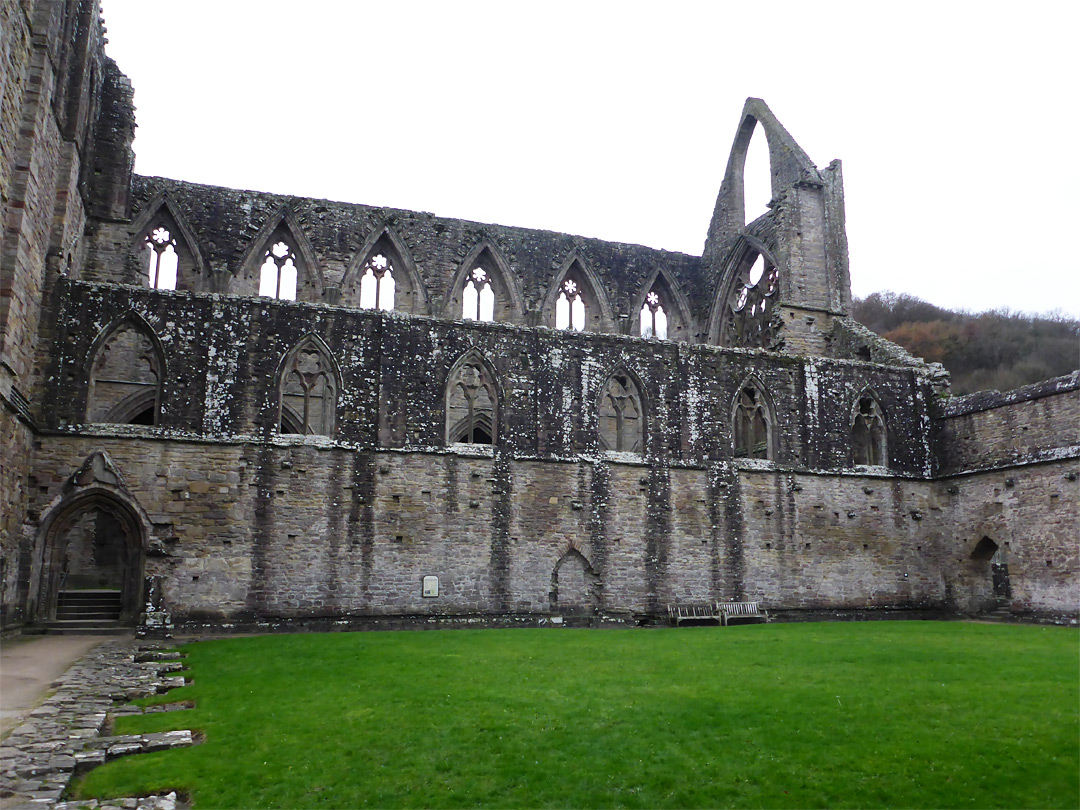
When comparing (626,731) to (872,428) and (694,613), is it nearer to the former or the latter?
(694,613)

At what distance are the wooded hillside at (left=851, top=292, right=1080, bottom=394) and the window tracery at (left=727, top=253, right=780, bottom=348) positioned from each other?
1182 inches

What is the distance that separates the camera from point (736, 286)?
28.8 metres

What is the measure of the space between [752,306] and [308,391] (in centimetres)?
1549

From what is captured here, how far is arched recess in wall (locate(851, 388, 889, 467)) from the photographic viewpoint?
22.0m

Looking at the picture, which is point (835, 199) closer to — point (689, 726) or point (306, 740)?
point (689, 726)

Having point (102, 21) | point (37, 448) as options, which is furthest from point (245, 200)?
point (37, 448)

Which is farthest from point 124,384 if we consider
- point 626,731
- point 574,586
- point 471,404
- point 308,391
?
point 626,731

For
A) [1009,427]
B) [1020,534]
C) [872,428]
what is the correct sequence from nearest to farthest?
[1020,534], [1009,427], [872,428]

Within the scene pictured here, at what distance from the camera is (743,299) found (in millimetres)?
28547

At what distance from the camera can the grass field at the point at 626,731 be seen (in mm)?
6766

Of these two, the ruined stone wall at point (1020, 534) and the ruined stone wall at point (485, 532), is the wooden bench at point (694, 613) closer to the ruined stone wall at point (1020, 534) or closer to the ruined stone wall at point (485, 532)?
the ruined stone wall at point (485, 532)

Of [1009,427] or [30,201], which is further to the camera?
[1009,427]

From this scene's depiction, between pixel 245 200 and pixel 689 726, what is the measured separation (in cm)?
2164

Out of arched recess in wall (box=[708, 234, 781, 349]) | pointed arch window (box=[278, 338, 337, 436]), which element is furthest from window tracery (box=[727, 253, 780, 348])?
pointed arch window (box=[278, 338, 337, 436])
